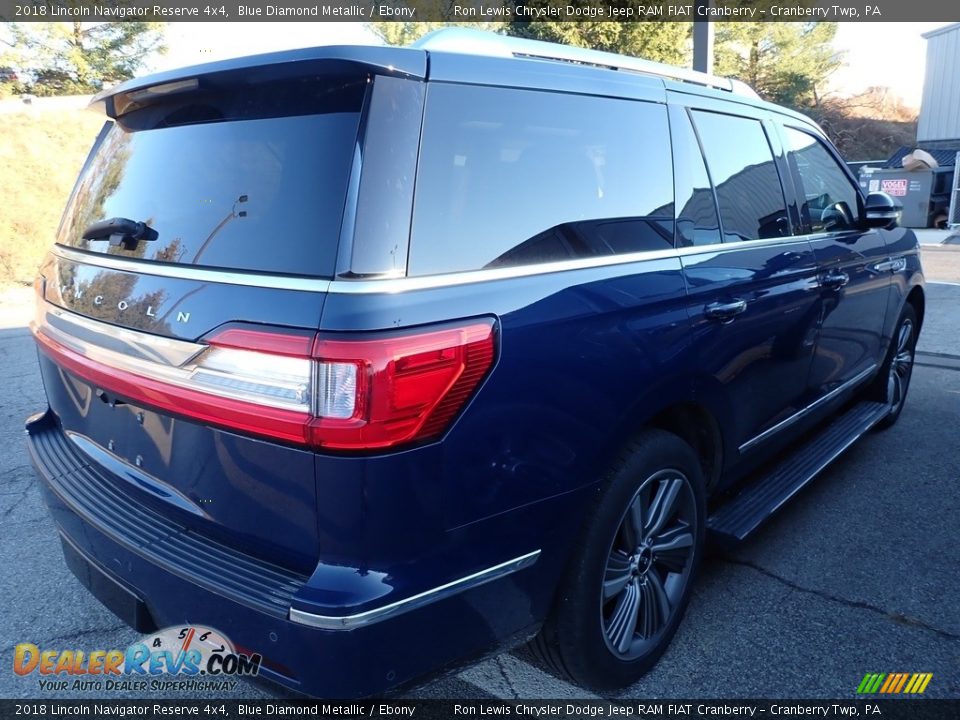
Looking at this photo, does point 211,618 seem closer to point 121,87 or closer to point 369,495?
point 369,495

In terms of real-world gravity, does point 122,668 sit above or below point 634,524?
below

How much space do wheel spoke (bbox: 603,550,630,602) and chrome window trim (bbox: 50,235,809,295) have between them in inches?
37.1

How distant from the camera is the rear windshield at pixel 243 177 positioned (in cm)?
166

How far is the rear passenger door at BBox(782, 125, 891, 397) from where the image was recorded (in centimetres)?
350

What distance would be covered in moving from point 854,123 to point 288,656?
160 ft

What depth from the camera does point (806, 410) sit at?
11.5 ft

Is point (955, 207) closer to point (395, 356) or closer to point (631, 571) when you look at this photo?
point (631, 571)

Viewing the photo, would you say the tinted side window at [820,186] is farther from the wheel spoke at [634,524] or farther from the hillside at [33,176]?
A: the hillside at [33,176]

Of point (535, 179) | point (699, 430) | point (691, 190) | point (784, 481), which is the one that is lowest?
point (784, 481)

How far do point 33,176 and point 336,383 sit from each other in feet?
55.0

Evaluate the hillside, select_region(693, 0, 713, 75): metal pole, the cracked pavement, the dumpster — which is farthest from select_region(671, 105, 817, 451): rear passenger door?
the dumpster

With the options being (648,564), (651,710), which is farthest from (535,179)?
(651,710)

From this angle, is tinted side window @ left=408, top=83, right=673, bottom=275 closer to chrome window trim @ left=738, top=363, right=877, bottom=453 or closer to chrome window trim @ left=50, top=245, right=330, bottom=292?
chrome window trim @ left=50, top=245, right=330, bottom=292

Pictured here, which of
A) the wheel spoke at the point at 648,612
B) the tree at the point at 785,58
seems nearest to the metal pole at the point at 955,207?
the tree at the point at 785,58
